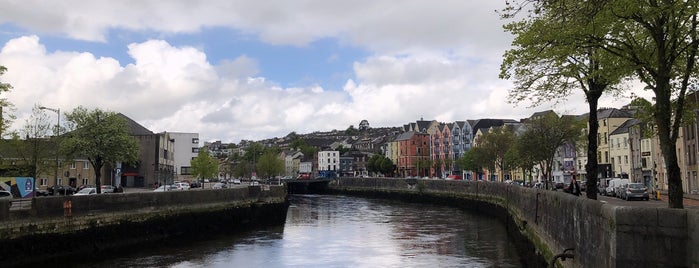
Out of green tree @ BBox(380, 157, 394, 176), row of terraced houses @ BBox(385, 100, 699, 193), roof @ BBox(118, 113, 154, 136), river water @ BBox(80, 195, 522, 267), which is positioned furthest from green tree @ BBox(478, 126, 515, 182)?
Answer: green tree @ BBox(380, 157, 394, 176)

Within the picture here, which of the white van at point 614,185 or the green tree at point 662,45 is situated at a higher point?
the green tree at point 662,45

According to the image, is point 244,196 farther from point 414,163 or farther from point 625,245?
point 414,163

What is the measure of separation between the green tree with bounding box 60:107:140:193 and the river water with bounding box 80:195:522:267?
20438 millimetres

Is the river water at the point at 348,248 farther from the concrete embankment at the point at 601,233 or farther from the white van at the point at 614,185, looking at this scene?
the white van at the point at 614,185

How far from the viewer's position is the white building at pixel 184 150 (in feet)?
454

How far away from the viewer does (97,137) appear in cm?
5594

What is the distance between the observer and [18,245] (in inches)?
1021

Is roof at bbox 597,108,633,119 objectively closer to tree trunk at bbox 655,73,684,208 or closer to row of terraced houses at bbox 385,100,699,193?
row of terraced houses at bbox 385,100,699,193

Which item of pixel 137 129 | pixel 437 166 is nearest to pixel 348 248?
pixel 137 129

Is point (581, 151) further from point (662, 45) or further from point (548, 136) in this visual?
point (662, 45)

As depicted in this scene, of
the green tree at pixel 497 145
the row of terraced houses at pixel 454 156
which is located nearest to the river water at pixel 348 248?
the row of terraced houses at pixel 454 156

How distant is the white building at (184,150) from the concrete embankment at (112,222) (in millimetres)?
92131

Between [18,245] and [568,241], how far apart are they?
2335 centimetres

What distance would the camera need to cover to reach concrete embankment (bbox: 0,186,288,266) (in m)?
26.3
